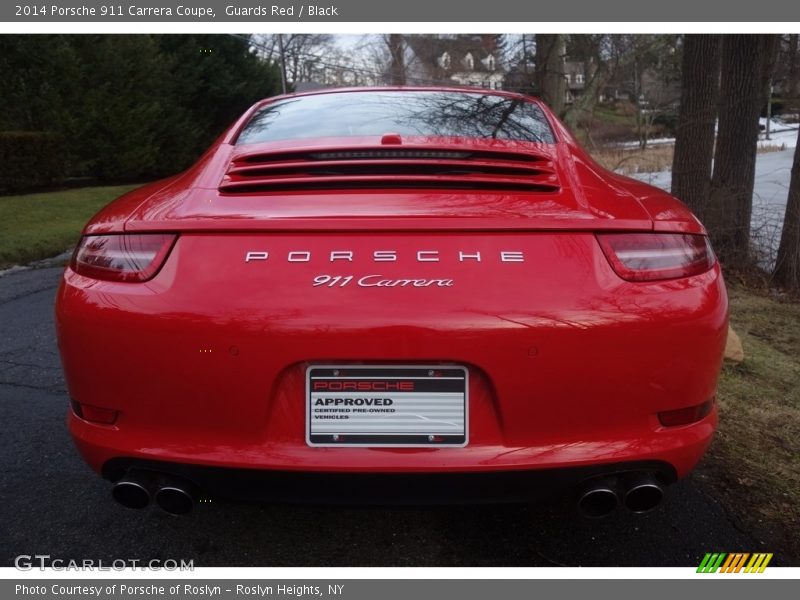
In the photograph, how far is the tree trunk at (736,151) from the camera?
6.61 m

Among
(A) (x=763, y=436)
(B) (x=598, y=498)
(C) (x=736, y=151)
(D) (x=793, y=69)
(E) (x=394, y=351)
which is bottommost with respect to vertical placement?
(A) (x=763, y=436)

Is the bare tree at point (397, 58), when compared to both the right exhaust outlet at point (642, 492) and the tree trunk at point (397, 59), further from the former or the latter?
the right exhaust outlet at point (642, 492)

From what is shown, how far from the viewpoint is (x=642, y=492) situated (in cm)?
177

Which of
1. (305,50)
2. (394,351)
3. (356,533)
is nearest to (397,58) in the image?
(305,50)

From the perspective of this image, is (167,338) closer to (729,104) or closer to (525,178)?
(525,178)

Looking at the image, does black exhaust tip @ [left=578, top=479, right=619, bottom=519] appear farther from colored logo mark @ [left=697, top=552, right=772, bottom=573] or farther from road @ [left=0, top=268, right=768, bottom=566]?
colored logo mark @ [left=697, top=552, right=772, bottom=573]

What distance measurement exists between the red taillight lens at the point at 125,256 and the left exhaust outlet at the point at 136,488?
1.89 feet

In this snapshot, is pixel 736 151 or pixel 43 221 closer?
pixel 736 151

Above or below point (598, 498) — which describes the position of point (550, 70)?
above

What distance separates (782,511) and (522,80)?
50.0ft

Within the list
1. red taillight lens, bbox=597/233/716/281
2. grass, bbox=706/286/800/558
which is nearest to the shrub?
grass, bbox=706/286/800/558

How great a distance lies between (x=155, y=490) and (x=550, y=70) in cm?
1272

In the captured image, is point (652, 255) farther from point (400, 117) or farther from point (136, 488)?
point (136, 488)

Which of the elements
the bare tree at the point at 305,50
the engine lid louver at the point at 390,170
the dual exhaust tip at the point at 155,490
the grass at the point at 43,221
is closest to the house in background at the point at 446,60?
the bare tree at the point at 305,50
